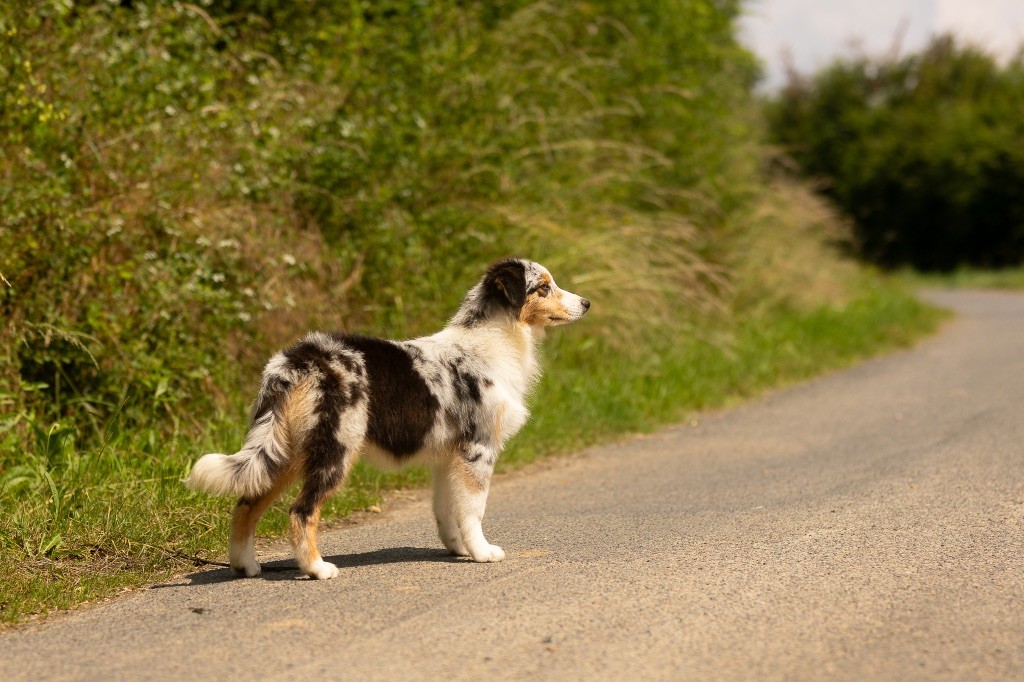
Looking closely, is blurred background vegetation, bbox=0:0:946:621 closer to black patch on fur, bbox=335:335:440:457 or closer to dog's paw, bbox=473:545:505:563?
black patch on fur, bbox=335:335:440:457

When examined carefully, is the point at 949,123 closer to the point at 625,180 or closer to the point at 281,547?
the point at 625,180

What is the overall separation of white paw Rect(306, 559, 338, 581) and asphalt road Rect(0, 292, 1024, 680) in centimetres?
6

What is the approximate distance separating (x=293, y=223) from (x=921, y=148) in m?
30.9

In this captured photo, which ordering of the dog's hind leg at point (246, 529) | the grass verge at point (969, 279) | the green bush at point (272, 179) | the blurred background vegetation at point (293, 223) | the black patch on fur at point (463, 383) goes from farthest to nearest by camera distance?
1. the grass verge at point (969, 279)
2. the green bush at point (272, 179)
3. the blurred background vegetation at point (293, 223)
4. the black patch on fur at point (463, 383)
5. the dog's hind leg at point (246, 529)

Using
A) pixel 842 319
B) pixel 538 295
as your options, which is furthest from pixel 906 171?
pixel 538 295

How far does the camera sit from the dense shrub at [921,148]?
116 feet

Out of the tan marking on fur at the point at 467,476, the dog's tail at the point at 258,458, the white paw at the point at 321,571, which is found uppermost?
the dog's tail at the point at 258,458

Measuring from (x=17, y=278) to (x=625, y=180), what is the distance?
266 inches

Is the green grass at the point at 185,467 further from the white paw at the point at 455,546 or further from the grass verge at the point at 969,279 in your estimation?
the grass verge at the point at 969,279

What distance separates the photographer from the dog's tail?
5.63 meters

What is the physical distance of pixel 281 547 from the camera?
22.3ft

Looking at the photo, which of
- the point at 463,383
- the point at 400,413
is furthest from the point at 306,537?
the point at 463,383

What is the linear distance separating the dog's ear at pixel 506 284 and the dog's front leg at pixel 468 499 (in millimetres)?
887

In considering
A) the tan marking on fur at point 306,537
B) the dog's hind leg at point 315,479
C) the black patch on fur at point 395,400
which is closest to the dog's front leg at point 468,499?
the black patch on fur at point 395,400
